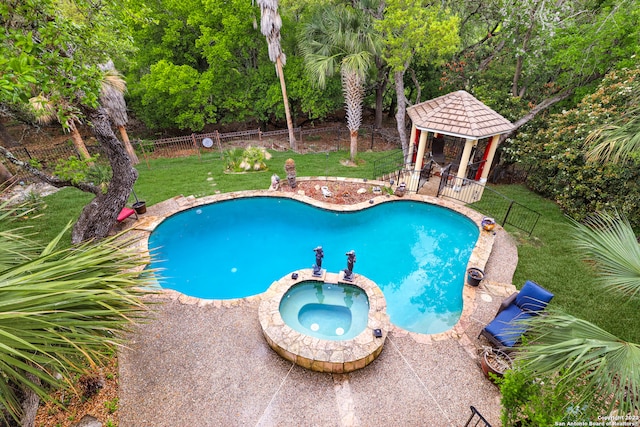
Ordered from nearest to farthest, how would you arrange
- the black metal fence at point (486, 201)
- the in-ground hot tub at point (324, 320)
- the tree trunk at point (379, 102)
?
1. the in-ground hot tub at point (324, 320)
2. the black metal fence at point (486, 201)
3. the tree trunk at point (379, 102)

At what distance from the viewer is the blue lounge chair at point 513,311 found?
22.2ft

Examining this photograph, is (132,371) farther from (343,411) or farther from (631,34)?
(631,34)

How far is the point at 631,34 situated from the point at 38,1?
17149mm

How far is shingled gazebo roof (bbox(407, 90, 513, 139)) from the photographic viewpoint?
12078mm

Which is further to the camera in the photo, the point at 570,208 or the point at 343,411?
the point at 570,208

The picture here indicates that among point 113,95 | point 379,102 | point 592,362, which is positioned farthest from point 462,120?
point 113,95

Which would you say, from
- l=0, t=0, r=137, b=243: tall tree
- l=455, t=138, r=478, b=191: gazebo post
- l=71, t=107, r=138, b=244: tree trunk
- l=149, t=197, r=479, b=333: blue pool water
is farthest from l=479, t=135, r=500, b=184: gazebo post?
l=71, t=107, r=138, b=244: tree trunk

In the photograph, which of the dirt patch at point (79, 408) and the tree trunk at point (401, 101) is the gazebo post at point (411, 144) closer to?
the tree trunk at point (401, 101)

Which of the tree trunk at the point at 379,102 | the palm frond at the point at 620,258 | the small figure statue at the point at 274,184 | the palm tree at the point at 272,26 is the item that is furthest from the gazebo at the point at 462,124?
the palm tree at the point at 272,26

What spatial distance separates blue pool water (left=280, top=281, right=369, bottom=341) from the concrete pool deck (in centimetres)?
96

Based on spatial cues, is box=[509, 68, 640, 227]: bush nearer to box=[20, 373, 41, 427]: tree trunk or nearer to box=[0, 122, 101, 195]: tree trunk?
box=[20, 373, 41, 427]: tree trunk

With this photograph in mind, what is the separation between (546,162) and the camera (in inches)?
496

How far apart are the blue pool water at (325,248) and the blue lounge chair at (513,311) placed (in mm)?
1282

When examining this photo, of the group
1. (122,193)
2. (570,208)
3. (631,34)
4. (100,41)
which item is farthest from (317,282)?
(631,34)
